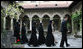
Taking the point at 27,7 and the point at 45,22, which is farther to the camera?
the point at 45,22

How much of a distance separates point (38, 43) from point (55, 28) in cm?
1785

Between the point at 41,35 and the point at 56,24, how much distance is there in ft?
58.6

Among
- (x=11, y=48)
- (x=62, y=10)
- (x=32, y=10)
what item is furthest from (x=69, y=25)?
(x=11, y=48)

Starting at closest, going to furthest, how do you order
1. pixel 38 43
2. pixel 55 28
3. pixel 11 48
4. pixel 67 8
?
pixel 11 48
pixel 38 43
pixel 67 8
pixel 55 28

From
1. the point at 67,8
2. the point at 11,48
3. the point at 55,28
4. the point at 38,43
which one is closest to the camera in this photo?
the point at 11,48

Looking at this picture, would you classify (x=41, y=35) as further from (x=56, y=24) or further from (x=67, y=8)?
(x=56, y=24)

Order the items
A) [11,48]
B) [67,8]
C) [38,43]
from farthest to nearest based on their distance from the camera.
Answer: [67,8] → [38,43] → [11,48]

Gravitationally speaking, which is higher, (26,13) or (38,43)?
(26,13)

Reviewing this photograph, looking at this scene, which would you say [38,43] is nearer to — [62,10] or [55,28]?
[62,10]

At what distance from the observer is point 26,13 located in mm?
24672

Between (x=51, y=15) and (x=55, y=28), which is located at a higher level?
(x=51, y=15)

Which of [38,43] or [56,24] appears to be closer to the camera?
[38,43]

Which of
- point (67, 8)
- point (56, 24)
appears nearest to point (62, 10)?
point (67, 8)

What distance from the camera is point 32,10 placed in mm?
24438
